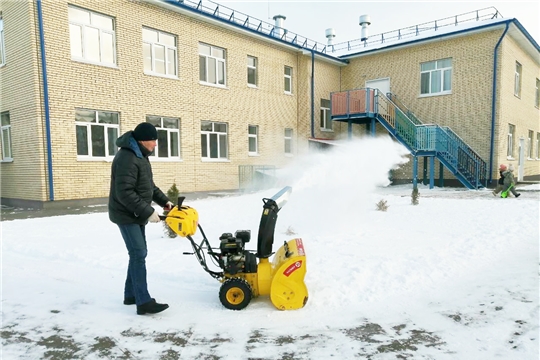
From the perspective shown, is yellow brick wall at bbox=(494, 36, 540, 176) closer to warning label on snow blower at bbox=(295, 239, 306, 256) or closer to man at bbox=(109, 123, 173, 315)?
warning label on snow blower at bbox=(295, 239, 306, 256)

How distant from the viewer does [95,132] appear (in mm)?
12078

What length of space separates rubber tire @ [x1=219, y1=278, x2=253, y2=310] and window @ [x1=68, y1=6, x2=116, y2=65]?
36.0ft

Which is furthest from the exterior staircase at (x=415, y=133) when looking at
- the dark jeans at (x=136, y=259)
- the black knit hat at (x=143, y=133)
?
the dark jeans at (x=136, y=259)

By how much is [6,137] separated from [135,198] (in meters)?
12.1

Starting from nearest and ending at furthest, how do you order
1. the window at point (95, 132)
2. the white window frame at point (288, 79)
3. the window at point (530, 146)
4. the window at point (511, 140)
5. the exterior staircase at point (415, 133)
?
the window at point (95, 132), the exterior staircase at point (415, 133), the window at point (511, 140), the white window frame at point (288, 79), the window at point (530, 146)

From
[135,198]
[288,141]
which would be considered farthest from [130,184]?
[288,141]

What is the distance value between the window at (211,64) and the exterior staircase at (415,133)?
6090mm

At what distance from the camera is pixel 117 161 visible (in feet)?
11.2

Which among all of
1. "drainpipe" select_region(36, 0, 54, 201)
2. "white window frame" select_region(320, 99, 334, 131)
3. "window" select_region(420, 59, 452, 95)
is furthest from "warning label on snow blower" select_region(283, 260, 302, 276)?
"white window frame" select_region(320, 99, 334, 131)

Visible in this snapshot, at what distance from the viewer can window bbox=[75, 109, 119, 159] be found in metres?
11.7

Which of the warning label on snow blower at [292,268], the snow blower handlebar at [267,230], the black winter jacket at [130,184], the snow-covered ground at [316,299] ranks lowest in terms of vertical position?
the snow-covered ground at [316,299]

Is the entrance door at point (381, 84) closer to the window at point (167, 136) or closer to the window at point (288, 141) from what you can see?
the window at point (288, 141)

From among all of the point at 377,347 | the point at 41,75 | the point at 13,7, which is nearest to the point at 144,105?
the point at 41,75

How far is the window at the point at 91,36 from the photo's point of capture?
11562 mm
